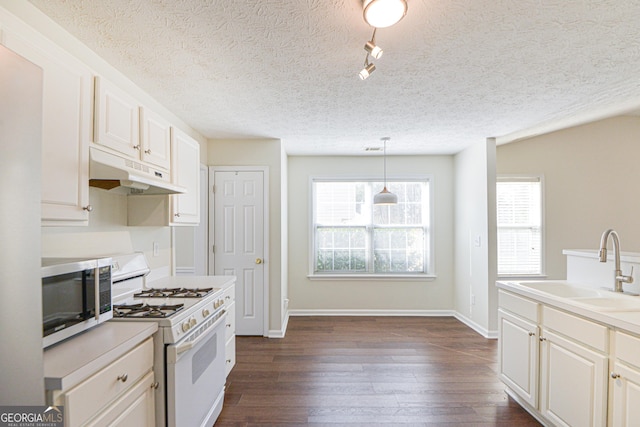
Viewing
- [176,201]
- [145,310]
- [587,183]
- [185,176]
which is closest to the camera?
[145,310]

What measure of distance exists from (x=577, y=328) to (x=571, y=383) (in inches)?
13.5

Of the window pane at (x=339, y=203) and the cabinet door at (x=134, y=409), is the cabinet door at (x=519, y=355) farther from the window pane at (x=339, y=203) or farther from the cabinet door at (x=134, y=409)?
the window pane at (x=339, y=203)

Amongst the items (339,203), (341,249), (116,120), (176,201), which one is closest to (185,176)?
(176,201)

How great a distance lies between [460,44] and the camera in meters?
1.82

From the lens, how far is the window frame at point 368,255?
471 centimetres

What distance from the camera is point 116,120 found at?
1.79 metres

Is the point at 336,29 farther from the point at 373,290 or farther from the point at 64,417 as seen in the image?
the point at 373,290

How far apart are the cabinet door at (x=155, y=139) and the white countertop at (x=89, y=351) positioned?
3.64 ft

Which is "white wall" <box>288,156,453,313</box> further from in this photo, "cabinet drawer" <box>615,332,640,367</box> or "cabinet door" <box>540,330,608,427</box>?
"cabinet drawer" <box>615,332,640,367</box>

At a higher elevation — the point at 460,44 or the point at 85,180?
the point at 460,44

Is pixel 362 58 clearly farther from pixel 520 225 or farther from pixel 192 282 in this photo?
pixel 520 225

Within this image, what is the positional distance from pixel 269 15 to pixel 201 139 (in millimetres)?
2506

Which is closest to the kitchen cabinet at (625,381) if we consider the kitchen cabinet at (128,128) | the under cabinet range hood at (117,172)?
the under cabinet range hood at (117,172)

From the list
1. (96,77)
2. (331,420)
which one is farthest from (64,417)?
(331,420)
